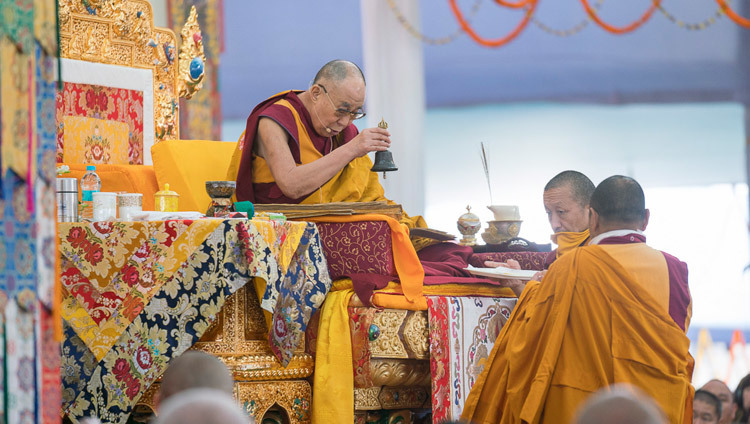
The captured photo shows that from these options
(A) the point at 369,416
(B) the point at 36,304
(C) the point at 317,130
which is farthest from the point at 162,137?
(B) the point at 36,304

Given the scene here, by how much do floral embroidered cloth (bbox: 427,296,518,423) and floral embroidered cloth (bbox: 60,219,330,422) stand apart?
654 mm

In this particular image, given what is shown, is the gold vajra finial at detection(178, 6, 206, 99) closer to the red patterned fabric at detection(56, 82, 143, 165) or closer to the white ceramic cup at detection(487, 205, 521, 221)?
the red patterned fabric at detection(56, 82, 143, 165)

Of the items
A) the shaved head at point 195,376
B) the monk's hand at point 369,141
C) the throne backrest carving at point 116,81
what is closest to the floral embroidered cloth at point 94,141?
the throne backrest carving at point 116,81

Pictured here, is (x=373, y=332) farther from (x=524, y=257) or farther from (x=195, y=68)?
(x=195, y=68)

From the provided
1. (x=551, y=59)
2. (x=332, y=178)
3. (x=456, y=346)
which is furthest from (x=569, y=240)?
(x=551, y=59)

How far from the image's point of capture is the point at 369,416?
10.7ft

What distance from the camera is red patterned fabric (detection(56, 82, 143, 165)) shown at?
13.1 ft

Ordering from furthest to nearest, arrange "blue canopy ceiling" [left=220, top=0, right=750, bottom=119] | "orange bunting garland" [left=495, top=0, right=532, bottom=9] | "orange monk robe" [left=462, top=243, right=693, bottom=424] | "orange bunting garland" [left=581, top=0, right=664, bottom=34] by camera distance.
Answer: "blue canopy ceiling" [left=220, top=0, right=750, bottom=119]
"orange bunting garland" [left=581, top=0, right=664, bottom=34]
"orange bunting garland" [left=495, top=0, right=532, bottom=9]
"orange monk robe" [left=462, top=243, right=693, bottom=424]

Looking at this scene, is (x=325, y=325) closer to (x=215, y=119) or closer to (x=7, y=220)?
(x=7, y=220)

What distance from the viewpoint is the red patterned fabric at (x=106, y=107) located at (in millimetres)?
3998

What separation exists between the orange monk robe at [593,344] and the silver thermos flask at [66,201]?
154cm

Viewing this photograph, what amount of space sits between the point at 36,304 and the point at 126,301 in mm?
1219

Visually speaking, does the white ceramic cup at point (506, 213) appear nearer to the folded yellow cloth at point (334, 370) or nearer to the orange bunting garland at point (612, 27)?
the folded yellow cloth at point (334, 370)

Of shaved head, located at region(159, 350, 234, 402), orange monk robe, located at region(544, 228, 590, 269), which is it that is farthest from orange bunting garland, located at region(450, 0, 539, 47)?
shaved head, located at region(159, 350, 234, 402)
